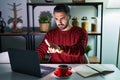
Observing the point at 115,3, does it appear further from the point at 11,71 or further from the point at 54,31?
the point at 11,71

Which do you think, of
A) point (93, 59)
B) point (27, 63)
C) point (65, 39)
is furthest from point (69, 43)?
point (93, 59)

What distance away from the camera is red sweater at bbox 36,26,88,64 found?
87.7 inches

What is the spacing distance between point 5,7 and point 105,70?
2159mm

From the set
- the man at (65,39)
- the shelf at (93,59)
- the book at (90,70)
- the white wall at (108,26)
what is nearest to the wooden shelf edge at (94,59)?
the shelf at (93,59)

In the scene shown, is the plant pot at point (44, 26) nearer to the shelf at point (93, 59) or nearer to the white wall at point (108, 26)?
the white wall at point (108, 26)

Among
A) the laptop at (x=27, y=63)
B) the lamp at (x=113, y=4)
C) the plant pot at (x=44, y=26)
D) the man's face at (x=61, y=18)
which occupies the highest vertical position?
the lamp at (x=113, y=4)

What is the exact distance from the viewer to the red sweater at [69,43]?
2.23 meters

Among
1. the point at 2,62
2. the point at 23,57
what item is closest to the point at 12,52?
the point at 23,57

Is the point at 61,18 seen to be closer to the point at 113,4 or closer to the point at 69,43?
the point at 69,43

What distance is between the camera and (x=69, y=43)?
7.95ft

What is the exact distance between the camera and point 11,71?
1873mm

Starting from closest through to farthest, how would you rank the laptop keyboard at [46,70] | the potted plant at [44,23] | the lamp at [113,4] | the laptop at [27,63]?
the laptop at [27,63] → the laptop keyboard at [46,70] → the potted plant at [44,23] → the lamp at [113,4]

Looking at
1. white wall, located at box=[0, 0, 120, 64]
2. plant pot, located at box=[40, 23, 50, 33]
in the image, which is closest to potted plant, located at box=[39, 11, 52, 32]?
plant pot, located at box=[40, 23, 50, 33]

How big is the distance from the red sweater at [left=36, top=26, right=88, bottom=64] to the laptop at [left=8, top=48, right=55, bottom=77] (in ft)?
1.46
